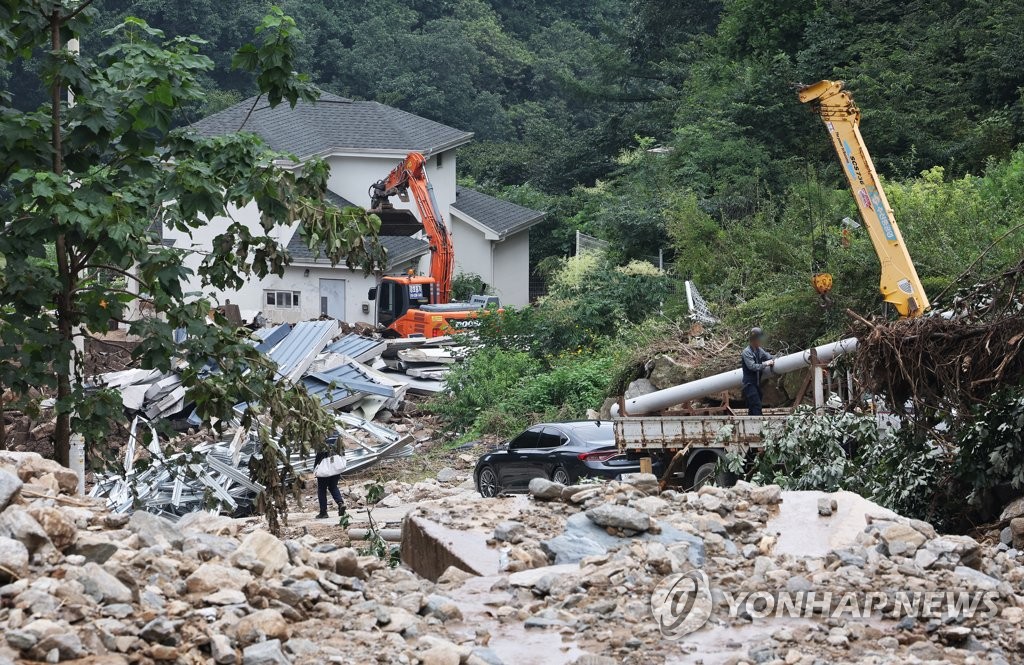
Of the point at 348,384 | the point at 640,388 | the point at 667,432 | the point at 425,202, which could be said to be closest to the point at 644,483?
the point at 667,432

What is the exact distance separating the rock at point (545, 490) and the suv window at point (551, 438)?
4946 millimetres

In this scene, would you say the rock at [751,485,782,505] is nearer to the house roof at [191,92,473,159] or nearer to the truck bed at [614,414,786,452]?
the truck bed at [614,414,786,452]

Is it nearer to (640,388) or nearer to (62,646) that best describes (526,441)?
(640,388)

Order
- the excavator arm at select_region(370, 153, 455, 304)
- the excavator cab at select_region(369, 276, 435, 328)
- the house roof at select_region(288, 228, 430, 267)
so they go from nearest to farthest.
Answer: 1. the excavator arm at select_region(370, 153, 455, 304)
2. the excavator cab at select_region(369, 276, 435, 328)
3. the house roof at select_region(288, 228, 430, 267)

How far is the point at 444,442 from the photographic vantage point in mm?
24422

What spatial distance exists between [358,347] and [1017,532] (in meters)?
19.8

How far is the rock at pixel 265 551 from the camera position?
7.59 m

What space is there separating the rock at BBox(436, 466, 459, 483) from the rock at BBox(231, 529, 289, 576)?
12.6 meters

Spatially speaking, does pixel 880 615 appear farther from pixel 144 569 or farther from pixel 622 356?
pixel 622 356

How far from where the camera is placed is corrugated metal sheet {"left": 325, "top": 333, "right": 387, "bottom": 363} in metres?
28.3

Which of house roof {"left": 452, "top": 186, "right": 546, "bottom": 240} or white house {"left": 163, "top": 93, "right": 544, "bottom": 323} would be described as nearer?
white house {"left": 163, "top": 93, "right": 544, "bottom": 323}

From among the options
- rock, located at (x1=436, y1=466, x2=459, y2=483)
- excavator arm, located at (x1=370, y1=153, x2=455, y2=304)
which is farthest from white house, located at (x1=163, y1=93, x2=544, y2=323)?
rock, located at (x1=436, y1=466, x2=459, y2=483)

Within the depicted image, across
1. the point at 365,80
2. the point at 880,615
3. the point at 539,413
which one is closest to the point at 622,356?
the point at 539,413

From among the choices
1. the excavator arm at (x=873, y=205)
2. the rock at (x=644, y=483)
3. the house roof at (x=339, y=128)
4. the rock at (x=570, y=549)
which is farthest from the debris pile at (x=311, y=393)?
the house roof at (x=339, y=128)
